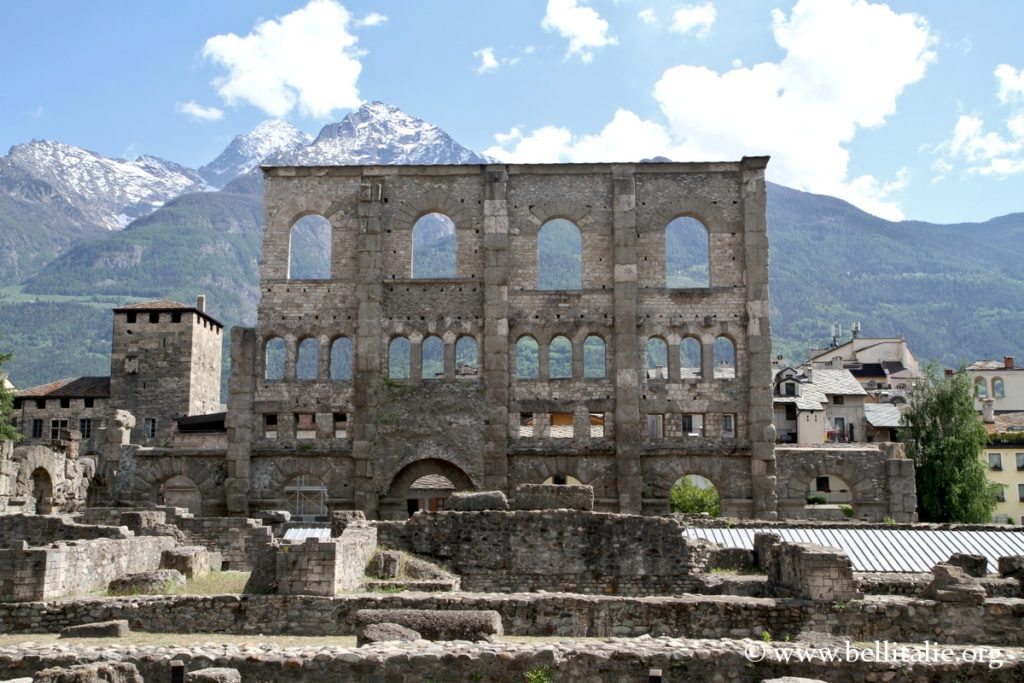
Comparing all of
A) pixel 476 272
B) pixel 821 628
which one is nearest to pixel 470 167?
pixel 476 272

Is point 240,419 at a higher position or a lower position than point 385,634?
higher

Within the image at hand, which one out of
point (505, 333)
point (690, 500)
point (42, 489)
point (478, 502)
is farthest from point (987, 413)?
point (42, 489)

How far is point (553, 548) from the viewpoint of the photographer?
2230 centimetres

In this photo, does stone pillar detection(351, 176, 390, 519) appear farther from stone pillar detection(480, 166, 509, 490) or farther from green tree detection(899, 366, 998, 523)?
green tree detection(899, 366, 998, 523)

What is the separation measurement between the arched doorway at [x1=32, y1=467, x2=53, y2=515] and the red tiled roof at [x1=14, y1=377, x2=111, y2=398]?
87.0 feet

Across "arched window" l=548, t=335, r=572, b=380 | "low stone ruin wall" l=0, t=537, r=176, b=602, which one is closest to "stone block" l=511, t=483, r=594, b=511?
"low stone ruin wall" l=0, t=537, r=176, b=602

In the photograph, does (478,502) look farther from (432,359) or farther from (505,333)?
(432,359)

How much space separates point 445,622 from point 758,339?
27674 mm

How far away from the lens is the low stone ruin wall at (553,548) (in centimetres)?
2175

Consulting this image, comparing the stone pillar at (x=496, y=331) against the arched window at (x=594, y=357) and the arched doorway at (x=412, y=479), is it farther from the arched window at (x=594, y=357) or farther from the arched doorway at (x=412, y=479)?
the arched window at (x=594, y=357)

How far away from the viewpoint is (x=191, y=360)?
66.8 m

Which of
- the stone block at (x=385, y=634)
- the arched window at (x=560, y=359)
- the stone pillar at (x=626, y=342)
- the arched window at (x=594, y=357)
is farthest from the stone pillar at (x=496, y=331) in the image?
the arched window at (x=594, y=357)

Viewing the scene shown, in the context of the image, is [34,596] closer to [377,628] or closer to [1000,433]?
[377,628]

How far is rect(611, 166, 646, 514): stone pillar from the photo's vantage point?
3894 centimetres
